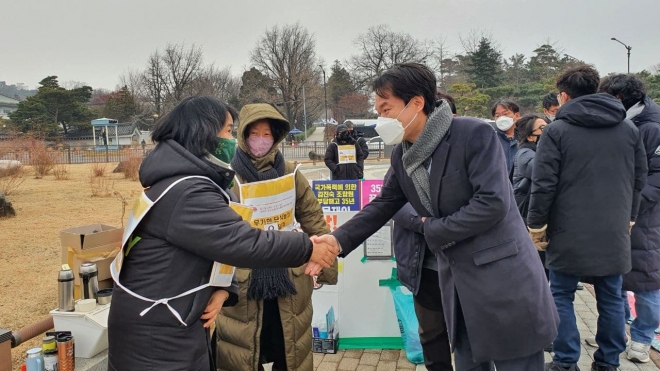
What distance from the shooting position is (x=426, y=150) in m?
2.20

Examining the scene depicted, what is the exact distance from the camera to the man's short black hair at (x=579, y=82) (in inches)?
131

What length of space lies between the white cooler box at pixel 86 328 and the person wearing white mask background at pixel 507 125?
437 cm

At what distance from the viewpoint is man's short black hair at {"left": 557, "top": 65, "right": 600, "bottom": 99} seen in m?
3.33

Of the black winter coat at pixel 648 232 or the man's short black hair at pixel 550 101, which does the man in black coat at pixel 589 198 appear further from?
the man's short black hair at pixel 550 101

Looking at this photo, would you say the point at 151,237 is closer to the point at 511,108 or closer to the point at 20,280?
the point at 511,108

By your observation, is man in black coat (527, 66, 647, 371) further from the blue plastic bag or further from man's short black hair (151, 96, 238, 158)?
man's short black hair (151, 96, 238, 158)

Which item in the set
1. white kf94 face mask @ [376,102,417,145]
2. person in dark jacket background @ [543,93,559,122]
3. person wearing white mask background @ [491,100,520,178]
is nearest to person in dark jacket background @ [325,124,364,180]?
person wearing white mask background @ [491,100,520,178]

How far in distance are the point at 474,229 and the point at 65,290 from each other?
8.85ft

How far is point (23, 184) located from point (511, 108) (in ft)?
53.1

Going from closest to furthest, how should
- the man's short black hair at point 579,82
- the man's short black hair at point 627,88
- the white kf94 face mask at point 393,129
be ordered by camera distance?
the white kf94 face mask at point 393,129
the man's short black hair at point 579,82
the man's short black hair at point 627,88

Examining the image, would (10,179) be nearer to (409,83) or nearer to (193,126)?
(193,126)

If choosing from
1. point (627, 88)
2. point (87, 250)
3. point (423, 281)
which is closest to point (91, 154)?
point (87, 250)

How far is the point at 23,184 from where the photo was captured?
15.8 m

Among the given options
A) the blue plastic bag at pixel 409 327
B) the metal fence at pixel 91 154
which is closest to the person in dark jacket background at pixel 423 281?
the blue plastic bag at pixel 409 327
